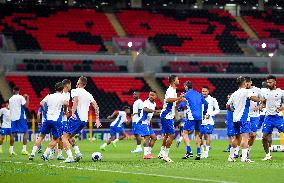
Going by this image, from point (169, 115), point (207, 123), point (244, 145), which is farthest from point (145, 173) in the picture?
point (207, 123)

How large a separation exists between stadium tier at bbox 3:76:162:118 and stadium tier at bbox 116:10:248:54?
6630 mm

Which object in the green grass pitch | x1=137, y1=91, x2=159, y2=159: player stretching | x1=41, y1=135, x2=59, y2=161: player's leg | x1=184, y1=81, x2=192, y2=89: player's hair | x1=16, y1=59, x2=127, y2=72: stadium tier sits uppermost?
x1=16, y1=59, x2=127, y2=72: stadium tier

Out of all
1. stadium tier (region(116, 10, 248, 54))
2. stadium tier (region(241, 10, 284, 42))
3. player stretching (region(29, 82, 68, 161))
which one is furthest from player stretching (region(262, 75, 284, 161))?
stadium tier (region(241, 10, 284, 42))

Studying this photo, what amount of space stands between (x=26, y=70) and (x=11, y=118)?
27763mm

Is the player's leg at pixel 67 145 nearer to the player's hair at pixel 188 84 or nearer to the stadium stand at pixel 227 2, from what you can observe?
the player's hair at pixel 188 84

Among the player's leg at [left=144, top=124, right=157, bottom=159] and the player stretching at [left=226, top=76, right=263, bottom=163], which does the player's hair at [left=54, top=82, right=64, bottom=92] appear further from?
the player stretching at [left=226, top=76, right=263, bottom=163]

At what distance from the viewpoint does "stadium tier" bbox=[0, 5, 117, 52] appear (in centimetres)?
6097

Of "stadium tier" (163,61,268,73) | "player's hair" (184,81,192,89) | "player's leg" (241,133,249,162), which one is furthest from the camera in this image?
"stadium tier" (163,61,268,73)

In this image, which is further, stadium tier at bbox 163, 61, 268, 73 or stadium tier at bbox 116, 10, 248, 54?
stadium tier at bbox 116, 10, 248, 54

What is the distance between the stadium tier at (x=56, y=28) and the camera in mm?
60969

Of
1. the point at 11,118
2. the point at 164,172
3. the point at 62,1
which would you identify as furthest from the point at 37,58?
the point at 164,172

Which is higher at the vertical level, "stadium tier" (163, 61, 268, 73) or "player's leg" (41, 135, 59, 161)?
"stadium tier" (163, 61, 268, 73)

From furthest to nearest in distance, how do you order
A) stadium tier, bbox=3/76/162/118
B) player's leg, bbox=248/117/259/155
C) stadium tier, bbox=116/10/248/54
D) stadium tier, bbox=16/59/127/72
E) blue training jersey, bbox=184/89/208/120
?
1. stadium tier, bbox=116/10/248/54
2. stadium tier, bbox=16/59/127/72
3. stadium tier, bbox=3/76/162/118
4. player's leg, bbox=248/117/259/155
5. blue training jersey, bbox=184/89/208/120

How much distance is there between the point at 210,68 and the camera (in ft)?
203
